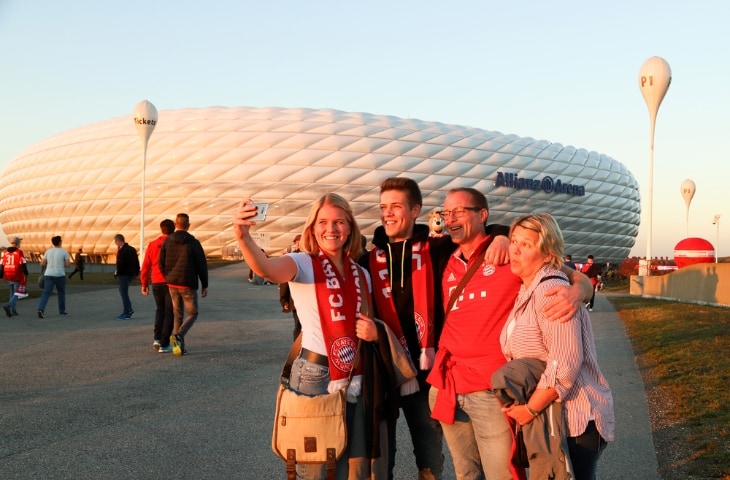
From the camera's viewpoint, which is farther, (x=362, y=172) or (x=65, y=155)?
(x=65, y=155)

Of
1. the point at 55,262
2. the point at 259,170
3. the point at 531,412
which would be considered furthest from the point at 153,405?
the point at 259,170

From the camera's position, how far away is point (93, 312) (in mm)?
13547

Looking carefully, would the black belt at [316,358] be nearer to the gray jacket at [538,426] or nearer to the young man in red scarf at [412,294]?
the young man in red scarf at [412,294]

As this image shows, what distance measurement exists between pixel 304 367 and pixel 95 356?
623cm

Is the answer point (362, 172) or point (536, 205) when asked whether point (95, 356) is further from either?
point (536, 205)

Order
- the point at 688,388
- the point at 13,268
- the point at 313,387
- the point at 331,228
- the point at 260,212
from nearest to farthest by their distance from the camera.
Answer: the point at 260,212, the point at 313,387, the point at 331,228, the point at 688,388, the point at 13,268

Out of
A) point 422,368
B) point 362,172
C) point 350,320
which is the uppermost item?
point 362,172

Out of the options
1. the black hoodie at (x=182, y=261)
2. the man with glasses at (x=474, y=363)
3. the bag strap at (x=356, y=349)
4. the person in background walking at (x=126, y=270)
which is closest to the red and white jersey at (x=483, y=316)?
the man with glasses at (x=474, y=363)

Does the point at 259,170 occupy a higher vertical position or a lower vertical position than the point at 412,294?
higher

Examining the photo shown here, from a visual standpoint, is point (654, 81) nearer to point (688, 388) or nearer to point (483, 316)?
point (688, 388)

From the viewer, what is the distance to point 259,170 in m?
43.9

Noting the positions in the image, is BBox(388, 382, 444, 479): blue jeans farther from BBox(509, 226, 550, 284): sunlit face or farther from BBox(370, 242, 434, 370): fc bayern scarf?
BBox(509, 226, 550, 284): sunlit face

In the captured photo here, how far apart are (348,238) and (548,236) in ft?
2.77

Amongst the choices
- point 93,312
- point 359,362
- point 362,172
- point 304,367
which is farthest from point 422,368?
point 362,172
